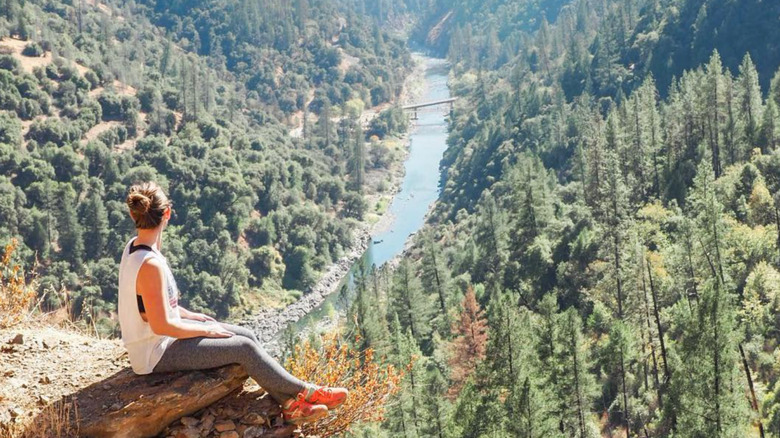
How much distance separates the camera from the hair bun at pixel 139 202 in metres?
8.87

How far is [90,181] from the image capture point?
307ft

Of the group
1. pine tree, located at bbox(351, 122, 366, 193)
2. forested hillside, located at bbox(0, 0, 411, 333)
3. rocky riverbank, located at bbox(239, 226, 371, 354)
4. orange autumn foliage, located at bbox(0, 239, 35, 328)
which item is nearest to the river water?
rocky riverbank, located at bbox(239, 226, 371, 354)

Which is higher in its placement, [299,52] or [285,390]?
[299,52]

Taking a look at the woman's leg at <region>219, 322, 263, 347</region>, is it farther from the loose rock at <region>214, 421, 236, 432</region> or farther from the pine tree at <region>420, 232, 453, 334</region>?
the pine tree at <region>420, 232, 453, 334</region>

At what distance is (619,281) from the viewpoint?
50094 millimetres

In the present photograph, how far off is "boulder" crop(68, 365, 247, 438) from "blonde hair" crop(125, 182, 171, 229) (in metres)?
2.08

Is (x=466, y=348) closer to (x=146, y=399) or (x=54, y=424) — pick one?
(x=146, y=399)

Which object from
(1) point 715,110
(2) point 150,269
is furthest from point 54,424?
(1) point 715,110

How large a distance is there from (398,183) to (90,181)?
6393cm

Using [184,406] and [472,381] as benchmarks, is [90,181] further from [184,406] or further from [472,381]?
[184,406]

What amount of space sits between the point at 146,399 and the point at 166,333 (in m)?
0.93

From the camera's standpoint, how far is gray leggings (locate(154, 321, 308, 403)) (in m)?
9.33

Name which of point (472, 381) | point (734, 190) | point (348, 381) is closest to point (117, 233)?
point (472, 381)

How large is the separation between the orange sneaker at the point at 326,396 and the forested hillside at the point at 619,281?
85.4ft
